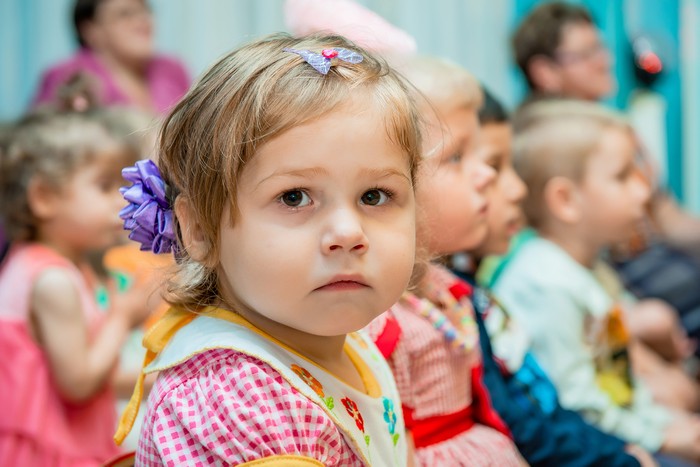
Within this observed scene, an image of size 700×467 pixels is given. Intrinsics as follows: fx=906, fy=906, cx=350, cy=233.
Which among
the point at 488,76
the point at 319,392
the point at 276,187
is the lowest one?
the point at 488,76

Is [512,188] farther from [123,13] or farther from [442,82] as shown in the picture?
[123,13]

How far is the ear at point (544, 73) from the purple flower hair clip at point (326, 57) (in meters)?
2.23

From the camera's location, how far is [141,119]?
84.7 inches

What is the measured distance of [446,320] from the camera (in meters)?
1.32

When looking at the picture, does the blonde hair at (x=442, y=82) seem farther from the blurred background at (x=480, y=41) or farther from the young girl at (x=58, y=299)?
the blurred background at (x=480, y=41)

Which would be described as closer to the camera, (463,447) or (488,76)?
(463,447)

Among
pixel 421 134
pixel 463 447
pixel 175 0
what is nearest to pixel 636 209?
pixel 463 447

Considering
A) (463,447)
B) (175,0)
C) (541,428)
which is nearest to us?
(463,447)

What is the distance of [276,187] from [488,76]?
10.8 feet

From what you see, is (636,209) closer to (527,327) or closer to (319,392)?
(527,327)

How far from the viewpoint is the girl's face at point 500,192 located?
1.64 meters

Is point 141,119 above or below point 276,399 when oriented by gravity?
below

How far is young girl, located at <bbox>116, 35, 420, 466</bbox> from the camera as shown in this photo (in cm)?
87

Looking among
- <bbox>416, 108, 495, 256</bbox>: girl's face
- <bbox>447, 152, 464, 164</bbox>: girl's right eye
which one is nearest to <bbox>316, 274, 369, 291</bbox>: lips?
<bbox>416, 108, 495, 256</bbox>: girl's face
